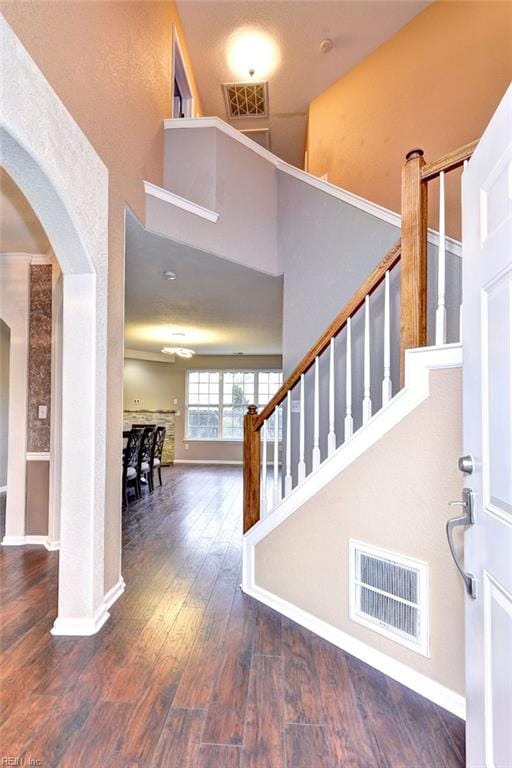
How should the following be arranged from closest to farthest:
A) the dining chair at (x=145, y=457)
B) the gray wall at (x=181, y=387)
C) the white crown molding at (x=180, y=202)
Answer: the white crown molding at (x=180, y=202) < the dining chair at (x=145, y=457) < the gray wall at (x=181, y=387)

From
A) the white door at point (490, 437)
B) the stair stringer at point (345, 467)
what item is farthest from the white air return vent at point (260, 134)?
the white door at point (490, 437)

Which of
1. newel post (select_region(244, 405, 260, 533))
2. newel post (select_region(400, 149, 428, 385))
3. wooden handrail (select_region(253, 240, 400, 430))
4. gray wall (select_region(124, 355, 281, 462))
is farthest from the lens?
gray wall (select_region(124, 355, 281, 462))

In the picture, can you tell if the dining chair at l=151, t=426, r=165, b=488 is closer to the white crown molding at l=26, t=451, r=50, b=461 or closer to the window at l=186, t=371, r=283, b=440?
the white crown molding at l=26, t=451, r=50, b=461

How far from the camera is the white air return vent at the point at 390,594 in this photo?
1.74m

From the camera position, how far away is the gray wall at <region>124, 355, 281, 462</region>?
30.0 feet

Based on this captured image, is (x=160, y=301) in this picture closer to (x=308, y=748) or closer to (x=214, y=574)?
(x=214, y=574)

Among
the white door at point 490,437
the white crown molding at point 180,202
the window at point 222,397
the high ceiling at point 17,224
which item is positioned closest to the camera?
the white door at point 490,437

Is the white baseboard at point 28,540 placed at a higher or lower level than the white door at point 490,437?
lower

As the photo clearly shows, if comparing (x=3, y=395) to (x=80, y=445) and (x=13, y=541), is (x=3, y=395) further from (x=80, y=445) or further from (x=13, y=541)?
(x=80, y=445)

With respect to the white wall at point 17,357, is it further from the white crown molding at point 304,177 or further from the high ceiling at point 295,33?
the high ceiling at point 295,33

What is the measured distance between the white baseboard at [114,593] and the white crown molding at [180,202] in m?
2.81

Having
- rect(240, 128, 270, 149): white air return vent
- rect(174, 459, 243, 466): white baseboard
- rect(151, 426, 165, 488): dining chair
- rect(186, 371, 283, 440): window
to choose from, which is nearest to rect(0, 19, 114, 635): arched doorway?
rect(151, 426, 165, 488): dining chair

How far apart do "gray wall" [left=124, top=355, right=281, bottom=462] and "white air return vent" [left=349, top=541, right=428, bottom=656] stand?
7.17 m

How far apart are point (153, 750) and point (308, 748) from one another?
1.86 feet
